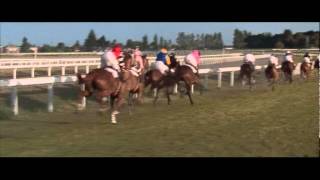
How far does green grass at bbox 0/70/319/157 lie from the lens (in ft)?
25.3

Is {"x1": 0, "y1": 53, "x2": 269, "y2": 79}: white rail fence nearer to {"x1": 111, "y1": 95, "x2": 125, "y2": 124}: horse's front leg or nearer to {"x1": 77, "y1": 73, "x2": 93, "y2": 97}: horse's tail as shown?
{"x1": 111, "y1": 95, "x2": 125, "y2": 124}: horse's front leg

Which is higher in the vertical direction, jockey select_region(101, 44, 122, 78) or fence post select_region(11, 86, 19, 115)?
jockey select_region(101, 44, 122, 78)

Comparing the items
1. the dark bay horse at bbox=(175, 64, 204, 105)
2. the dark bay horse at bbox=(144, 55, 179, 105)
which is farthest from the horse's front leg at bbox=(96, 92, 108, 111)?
the dark bay horse at bbox=(175, 64, 204, 105)

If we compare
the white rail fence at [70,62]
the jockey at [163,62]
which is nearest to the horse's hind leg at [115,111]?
the jockey at [163,62]

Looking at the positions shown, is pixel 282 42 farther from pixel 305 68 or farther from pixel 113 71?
pixel 113 71

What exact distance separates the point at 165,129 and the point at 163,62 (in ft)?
22.4

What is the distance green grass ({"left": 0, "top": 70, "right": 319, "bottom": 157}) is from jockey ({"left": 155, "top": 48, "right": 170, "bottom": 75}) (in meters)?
0.99

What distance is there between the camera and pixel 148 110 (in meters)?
14.0

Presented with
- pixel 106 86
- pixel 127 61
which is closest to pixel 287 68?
pixel 127 61

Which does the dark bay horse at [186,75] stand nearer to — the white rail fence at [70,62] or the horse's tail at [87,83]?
the white rail fence at [70,62]

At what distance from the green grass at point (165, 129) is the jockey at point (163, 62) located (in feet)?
3.26

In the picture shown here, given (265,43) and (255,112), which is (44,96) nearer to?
(255,112)
